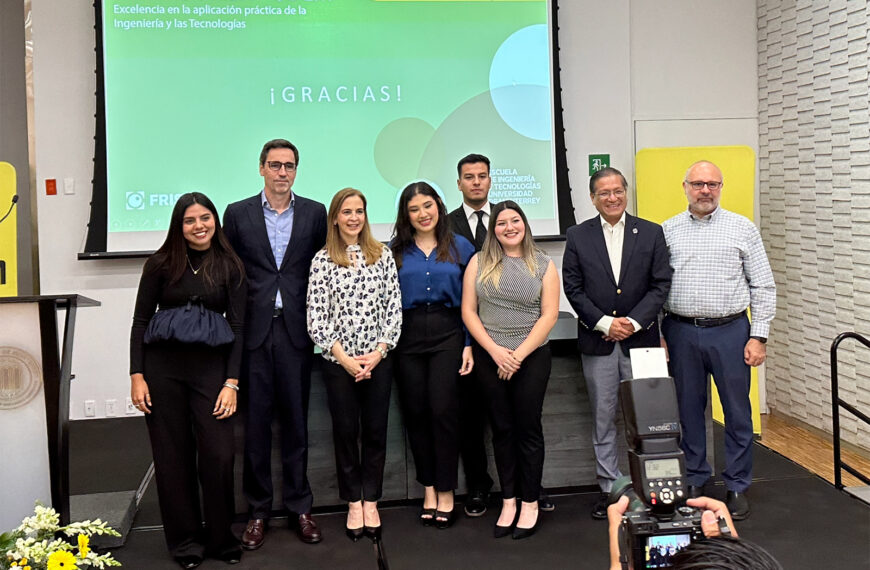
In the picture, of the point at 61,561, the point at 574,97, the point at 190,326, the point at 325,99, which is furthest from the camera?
the point at 574,97

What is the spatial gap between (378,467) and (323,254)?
96 centimetres

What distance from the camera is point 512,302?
11.0 ft

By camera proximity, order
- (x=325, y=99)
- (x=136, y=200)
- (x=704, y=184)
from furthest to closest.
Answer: (x=325, y=99) < (x=136, y=200) < (x=704, y=184)

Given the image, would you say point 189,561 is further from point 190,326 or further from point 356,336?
point 356,336

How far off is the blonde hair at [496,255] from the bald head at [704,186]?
78cm

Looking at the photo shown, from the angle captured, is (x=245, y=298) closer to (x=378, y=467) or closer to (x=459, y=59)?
(x=378, y=467)

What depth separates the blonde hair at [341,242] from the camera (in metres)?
3.28

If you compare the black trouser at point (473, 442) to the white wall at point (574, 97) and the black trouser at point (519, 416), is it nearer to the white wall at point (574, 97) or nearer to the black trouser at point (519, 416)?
the black trouser at point (519, 416)

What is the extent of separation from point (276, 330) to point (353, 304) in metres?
0.35

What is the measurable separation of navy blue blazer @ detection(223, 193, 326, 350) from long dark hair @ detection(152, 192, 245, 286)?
0.14 meters

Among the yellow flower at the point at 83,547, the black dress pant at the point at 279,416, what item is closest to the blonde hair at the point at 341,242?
the black dress pant at the point at 279,416

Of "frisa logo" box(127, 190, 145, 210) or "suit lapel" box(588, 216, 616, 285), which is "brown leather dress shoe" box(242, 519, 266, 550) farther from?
"frisa logo" box(127, 190, 145, 210)

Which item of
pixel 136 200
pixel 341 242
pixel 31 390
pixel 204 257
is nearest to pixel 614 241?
pixel 341 242

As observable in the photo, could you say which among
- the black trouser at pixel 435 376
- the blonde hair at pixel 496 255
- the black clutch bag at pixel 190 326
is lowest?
the black trouser at pixel 435 376
